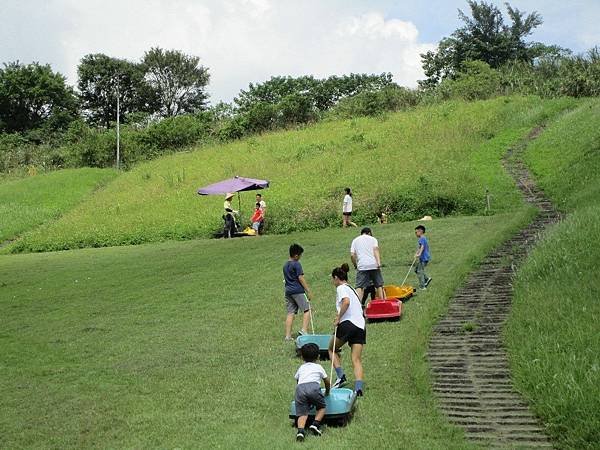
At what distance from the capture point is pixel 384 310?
1367cm

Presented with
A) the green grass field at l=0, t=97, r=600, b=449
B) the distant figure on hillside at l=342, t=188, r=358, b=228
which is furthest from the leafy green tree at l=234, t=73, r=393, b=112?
the distant figure on hillside at l=342, t=188, r=358, b=228

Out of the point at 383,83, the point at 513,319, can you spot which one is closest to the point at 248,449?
the point at 513,319

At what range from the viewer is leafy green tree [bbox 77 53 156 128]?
79688 mm

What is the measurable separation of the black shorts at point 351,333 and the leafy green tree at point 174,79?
75124 millimetres

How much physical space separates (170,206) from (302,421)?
94.5ft

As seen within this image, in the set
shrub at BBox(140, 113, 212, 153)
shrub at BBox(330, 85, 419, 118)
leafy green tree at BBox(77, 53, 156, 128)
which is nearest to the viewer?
shrub at BBox(330, 85, 419, 118)

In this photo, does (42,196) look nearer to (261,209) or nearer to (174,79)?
(261,209)

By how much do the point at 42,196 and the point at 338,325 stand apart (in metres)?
37.6

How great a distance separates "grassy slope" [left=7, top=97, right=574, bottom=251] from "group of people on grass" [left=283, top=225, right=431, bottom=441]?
13.9m

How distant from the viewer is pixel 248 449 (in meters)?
8.55

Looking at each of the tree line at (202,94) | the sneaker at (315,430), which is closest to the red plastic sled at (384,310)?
the sneaker at (315,430)

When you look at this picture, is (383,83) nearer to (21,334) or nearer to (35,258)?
(35,258)

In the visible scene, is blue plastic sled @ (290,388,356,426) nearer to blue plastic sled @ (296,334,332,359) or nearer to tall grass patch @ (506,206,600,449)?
blue plastic sled @ (296,334,332,359)

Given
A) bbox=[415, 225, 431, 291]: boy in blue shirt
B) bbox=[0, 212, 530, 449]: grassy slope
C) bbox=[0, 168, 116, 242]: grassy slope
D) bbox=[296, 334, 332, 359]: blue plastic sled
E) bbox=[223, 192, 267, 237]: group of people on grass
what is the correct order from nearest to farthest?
bbox=[0, 212, 530, 449]: grassy slope < bbox=[296, 334, 332, 359]: blue plastic sled < bbox=[415, 225, 431, 291]: boy in blue shirt < bbox=[223, 192, 267, 237]: group of people on grass < bbox=[0, 168, 116, 242]: grassy slope
